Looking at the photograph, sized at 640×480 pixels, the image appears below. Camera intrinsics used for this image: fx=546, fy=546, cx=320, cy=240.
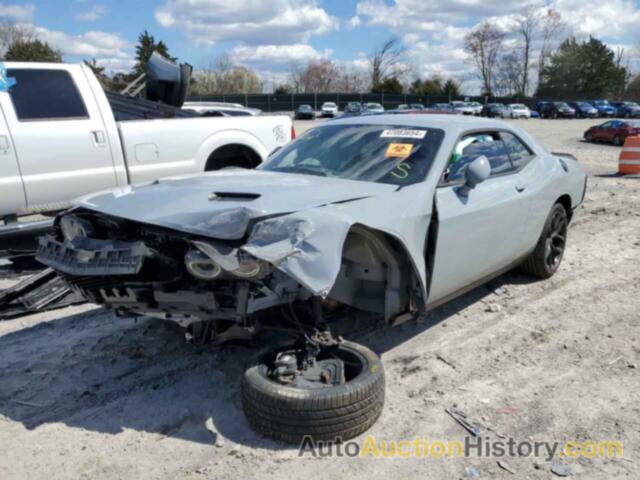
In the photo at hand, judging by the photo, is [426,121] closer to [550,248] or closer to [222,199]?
[222,199]

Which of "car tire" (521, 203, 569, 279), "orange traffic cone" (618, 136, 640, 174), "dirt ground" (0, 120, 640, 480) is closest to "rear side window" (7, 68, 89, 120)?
"dirt ground" (0, 120, 640, 480)

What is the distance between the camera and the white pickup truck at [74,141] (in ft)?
18.2

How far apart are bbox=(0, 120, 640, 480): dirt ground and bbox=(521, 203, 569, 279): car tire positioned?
29 cm

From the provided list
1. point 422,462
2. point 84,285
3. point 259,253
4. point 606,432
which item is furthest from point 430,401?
point 84,285

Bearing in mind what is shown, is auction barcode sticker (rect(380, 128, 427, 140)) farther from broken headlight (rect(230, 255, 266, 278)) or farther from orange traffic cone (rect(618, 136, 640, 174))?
orange traffic cone (rect(618, 136, 640, 174))

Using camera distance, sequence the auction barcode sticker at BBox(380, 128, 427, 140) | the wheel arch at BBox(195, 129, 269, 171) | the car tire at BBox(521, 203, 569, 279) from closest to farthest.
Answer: the auction barcode sticker at BBox(380, 128, 427, 140), the car tire at BBox(521, 203, 569, 279), the wheel arch at BBox(195, 129, 269, 171)

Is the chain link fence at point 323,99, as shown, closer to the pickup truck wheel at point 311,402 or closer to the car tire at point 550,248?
the car tire at point 550,248

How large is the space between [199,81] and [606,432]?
77.0 m

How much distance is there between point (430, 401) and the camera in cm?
333

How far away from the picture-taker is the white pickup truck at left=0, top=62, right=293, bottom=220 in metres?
5.56

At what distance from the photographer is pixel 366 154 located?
400 cm

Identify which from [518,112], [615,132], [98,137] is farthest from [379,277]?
[518,112]

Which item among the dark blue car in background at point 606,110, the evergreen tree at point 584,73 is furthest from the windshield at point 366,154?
the evergreen tree at point 584,73

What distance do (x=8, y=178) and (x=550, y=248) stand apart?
546 centimetres
